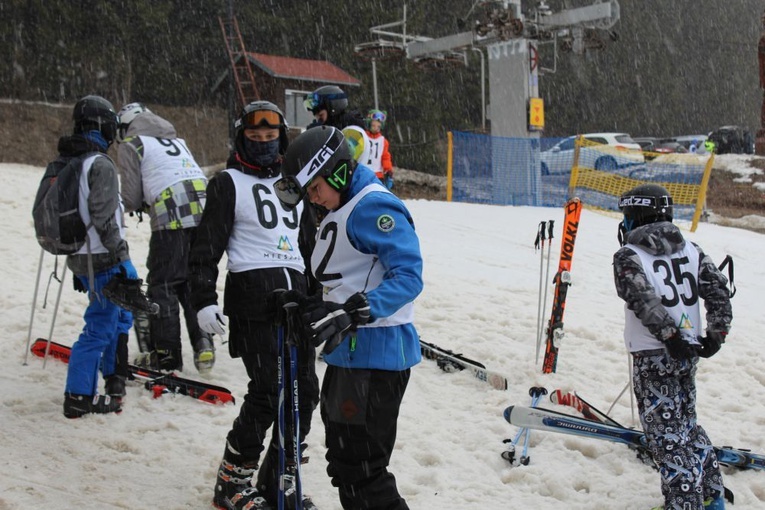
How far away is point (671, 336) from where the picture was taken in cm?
405

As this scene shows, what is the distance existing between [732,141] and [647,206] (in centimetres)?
3272

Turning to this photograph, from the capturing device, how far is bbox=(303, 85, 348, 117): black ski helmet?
22.0 feet

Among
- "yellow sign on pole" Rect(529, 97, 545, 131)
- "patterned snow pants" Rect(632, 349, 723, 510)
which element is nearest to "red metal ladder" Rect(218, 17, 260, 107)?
"yellow sign on pole" Rect(529, 97, 545, 131)

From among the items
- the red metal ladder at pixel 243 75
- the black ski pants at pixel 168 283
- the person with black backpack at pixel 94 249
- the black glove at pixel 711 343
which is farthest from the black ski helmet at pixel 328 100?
the red metal ladder at pixel 243 75

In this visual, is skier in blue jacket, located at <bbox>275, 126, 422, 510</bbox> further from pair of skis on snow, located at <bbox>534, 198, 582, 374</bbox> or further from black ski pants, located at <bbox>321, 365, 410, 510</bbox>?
pair of skis on snow, located at <bbox>534, 198, 582, 374</bbox>

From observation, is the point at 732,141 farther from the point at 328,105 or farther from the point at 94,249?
the point at 94,249

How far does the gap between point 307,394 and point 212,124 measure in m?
32.6

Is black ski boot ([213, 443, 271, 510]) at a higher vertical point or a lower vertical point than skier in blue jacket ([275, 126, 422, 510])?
lower

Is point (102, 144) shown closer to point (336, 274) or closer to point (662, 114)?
point (336, 274)

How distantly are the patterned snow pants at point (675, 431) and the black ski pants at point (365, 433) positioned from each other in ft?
5.20

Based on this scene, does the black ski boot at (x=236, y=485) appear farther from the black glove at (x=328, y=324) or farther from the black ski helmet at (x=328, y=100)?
the black ski helmet at (x=328, y=100)

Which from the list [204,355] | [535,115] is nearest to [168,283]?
[204,355]

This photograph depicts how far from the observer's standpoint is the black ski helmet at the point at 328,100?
22.0 feet

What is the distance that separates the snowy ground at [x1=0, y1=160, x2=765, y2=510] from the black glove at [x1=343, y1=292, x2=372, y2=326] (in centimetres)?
169
